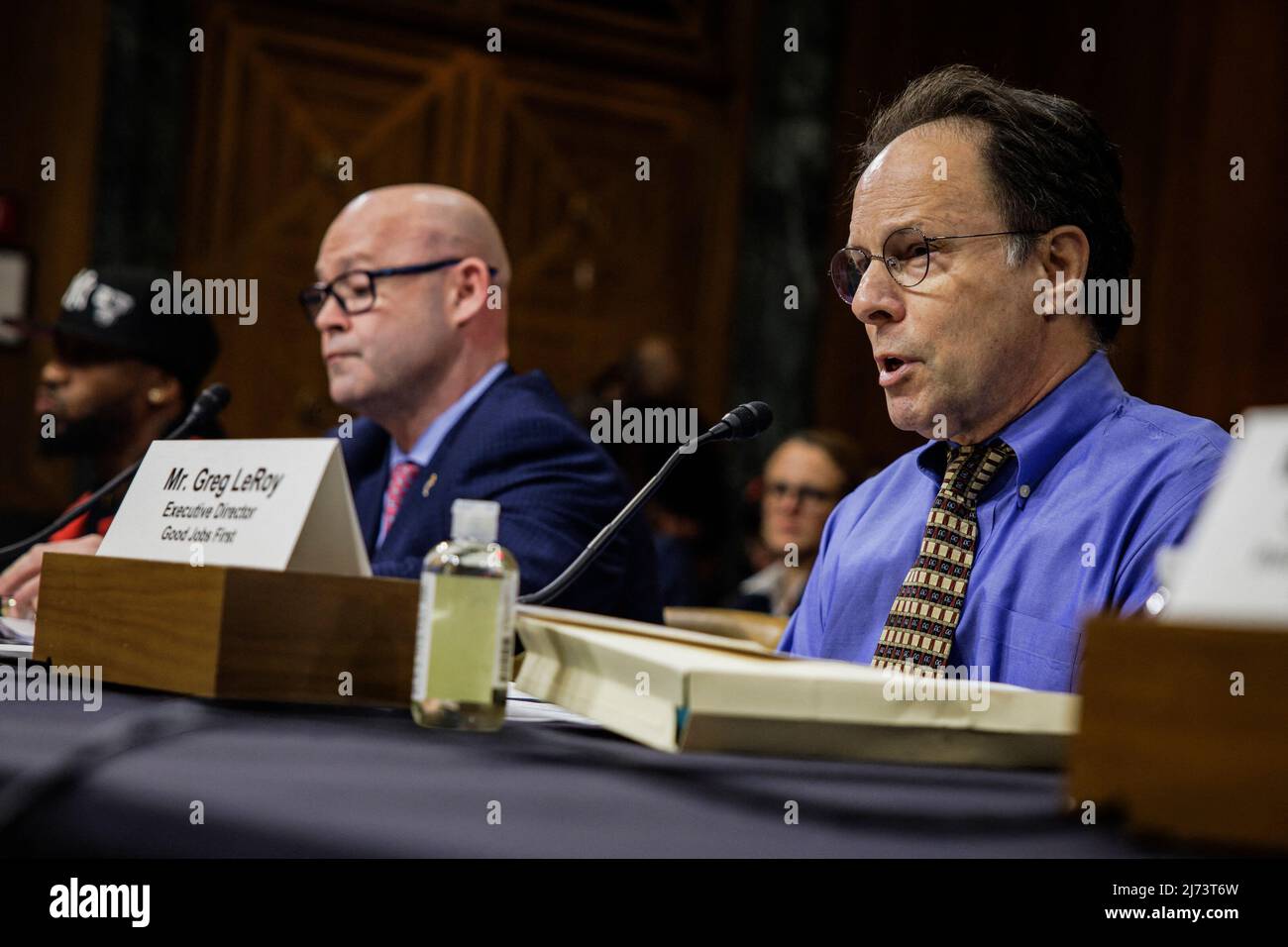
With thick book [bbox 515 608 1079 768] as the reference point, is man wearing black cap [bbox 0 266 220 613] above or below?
above

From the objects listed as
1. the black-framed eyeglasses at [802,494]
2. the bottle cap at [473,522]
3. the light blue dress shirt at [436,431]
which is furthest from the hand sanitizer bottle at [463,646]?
the black-framed eyeglasses at [802,494]

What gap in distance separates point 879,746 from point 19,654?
88 centimetres

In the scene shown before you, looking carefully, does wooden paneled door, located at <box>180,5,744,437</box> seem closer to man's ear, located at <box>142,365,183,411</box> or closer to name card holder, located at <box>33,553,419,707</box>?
man's ear, located at <box>142,365,183,411</box>

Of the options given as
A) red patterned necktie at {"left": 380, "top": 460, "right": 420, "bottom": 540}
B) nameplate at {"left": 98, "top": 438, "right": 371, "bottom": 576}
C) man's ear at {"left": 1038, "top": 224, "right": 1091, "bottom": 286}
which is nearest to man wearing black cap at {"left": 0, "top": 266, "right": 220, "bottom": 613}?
red patterned necktie at {"left": 380, "top": 460, "right": 420, "bottom": 540}

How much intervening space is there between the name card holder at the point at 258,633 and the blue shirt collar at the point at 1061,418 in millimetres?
778

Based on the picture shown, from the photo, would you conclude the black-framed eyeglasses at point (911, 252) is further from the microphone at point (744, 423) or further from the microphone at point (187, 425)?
the microphone at point (187, 425)

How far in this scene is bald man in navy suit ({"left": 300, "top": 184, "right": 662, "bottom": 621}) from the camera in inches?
91.7

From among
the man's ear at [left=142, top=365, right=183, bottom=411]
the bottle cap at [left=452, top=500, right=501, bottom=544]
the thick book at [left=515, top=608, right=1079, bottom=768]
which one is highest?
the man's ear at [left=142, top=365, right=183, bottom=411]

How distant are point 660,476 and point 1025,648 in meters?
0.41

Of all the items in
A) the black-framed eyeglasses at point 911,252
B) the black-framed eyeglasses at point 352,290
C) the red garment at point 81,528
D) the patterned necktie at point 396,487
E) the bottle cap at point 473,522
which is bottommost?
the red garment at point 81,528

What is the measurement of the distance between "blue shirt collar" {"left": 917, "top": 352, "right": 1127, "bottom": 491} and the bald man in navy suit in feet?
2.53

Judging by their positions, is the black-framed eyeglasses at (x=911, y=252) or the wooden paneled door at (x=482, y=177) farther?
the wooden paneled door at (x=482, y=177)

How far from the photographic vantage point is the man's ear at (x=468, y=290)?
2.80 metres
